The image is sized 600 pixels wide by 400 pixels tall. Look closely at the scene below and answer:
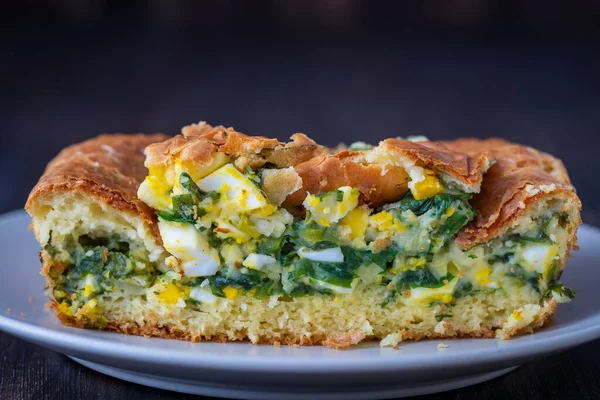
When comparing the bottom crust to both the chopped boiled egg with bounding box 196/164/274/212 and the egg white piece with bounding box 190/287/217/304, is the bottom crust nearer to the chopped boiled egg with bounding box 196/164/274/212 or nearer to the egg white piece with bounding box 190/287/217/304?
the egg white piece with bounding box 190/287/217/304

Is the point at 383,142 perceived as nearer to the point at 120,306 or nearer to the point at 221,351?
the point at 221,351

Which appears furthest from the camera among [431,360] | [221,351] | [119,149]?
[119,149]

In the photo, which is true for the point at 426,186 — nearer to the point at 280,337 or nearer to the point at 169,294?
the point at 280,337

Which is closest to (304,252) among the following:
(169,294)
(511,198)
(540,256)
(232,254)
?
(232,254)

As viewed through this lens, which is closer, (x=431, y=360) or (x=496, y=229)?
(x=431, y=360)

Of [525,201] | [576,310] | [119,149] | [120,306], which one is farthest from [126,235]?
[576,310]

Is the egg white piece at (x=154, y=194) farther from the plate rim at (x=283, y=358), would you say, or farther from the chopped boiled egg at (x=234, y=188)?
the plate rim at (x=283, y=358)
